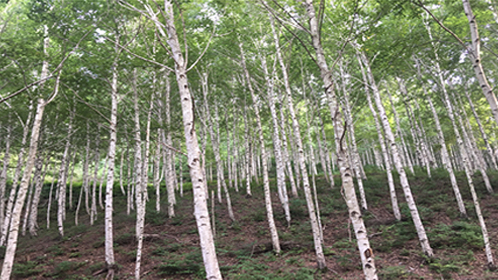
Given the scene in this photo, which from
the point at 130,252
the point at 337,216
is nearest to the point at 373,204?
the point at 337,216

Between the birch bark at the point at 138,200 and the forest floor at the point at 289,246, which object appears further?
the forest floor at the point at 289,246

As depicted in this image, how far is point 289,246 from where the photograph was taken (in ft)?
26.3

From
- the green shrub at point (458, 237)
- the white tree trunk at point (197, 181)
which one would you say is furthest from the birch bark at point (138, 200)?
the green shrub at point (458, 237)

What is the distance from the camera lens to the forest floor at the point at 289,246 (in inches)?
246

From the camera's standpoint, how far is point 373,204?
40.8 feet

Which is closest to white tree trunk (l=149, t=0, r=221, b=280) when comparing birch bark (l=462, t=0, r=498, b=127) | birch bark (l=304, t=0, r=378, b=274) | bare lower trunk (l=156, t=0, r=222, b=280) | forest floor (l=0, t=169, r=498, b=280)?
bare lower trunk (l=156, t=0, r=222, b=280)

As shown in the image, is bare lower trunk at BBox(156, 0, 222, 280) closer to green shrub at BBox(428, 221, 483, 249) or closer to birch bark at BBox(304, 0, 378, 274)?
birch bark at BBox(304, 0, 378, 274)

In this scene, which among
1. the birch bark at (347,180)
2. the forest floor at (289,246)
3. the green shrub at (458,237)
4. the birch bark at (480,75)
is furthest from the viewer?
the green shrub at (458,237)

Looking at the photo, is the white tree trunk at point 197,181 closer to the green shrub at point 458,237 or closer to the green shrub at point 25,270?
the green shrub at point 25,270

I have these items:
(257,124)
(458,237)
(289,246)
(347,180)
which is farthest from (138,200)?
(458,237)

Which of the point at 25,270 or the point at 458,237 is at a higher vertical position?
the point at 25,270

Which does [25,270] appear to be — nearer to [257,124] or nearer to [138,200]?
[138,200]

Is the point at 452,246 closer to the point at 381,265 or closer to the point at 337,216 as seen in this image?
the point at 381,265

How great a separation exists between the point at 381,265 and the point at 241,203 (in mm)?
8677
